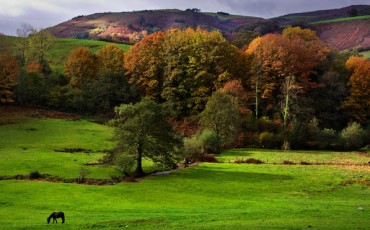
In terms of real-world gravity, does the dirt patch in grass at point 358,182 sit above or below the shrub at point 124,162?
below

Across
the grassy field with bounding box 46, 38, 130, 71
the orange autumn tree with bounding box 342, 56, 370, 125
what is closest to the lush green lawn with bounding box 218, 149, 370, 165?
the orange autumn tree with bounding box 342, 56, 370, 125

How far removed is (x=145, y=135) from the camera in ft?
205

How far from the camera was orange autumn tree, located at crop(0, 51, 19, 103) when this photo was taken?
10481cm

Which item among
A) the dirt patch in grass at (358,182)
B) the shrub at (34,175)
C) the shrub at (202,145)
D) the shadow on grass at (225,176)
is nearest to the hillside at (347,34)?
the shrub at (202,145)

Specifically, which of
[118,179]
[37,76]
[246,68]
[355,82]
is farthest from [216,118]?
[37,76]

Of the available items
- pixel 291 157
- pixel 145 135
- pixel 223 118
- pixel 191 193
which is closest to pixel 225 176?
pixel 191 193

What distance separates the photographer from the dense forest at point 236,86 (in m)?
98.9

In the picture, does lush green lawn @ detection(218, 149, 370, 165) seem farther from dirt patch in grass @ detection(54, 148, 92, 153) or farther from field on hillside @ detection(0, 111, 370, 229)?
dirt patch in grass @ detection(54, 148, 92, 153)

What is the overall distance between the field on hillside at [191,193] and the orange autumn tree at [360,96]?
2450 centimetres

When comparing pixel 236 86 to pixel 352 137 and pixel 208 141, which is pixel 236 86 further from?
pixel 352 137

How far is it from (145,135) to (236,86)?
43943mm

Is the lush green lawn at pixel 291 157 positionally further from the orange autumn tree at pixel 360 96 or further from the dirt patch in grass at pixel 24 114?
the dirt patch in grass at pixel 24 114

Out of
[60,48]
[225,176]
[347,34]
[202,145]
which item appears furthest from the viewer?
[347,34]

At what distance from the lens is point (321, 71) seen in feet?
382
